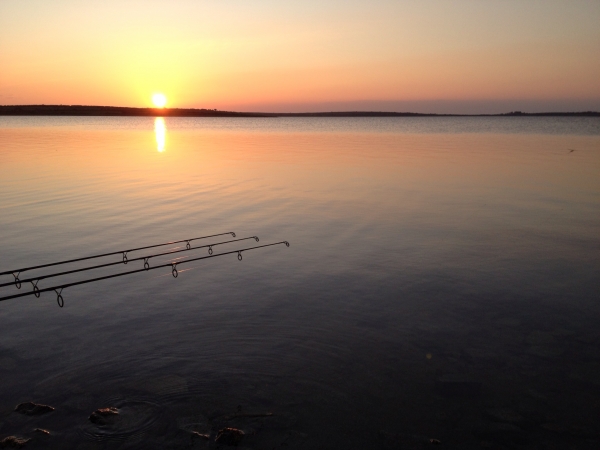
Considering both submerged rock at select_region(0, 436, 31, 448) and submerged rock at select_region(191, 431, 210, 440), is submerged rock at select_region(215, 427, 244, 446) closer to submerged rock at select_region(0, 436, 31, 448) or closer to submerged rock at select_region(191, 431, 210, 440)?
submerged rock at select_region(191, 431, 210, 440)

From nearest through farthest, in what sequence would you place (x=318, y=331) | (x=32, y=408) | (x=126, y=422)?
(x=126, y=422) < (x=32, y=408) < (x=318, y=331)

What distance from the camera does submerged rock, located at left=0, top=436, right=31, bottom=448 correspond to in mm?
4562

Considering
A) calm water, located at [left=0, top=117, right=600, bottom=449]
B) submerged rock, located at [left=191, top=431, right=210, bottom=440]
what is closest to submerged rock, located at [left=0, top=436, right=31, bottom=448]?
calm water, located at [left=0, top=117, right=600, bottom=449]

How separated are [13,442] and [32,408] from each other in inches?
21.6

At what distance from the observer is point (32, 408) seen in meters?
5.12

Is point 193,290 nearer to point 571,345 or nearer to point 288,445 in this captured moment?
point 288,445

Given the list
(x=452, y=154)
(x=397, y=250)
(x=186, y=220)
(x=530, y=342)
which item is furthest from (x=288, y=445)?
(x=452, y=154)

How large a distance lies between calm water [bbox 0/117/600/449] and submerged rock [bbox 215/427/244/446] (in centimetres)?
8

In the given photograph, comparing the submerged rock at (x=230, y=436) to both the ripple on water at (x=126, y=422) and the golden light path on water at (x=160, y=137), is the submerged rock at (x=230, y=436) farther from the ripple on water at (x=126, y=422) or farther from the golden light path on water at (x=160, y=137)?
the golden light path on water at (x=160, y=137)

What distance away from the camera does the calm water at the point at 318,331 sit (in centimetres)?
503

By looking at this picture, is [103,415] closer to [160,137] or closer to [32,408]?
[32,408]

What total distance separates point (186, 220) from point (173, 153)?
24.5 m

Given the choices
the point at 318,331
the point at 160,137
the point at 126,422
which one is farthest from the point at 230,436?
the point at 160,137

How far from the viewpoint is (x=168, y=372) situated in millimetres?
5832
